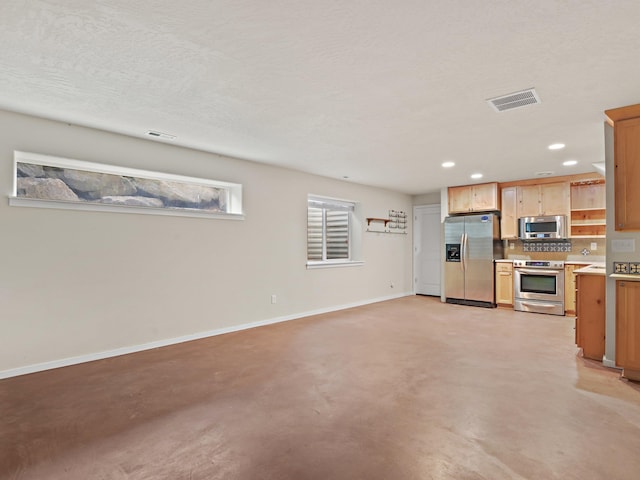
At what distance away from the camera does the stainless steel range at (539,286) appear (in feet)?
19.0

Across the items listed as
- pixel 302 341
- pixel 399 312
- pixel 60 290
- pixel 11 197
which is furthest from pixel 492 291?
pixel 11 197

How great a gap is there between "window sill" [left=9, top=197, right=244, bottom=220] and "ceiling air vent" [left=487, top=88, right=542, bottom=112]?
334cm

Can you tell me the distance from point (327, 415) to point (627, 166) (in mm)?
3353

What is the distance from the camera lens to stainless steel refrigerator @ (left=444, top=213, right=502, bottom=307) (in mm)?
6539

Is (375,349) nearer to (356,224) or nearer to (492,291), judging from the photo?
(356,224)

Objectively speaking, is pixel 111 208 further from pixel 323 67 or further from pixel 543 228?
pixel 543 228

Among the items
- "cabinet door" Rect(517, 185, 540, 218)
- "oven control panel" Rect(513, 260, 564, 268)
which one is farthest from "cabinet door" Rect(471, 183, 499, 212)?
"oven control panel" Rect(513, 260, 564, 268)

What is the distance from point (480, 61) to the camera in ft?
7.50

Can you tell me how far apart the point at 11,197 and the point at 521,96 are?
181 inches

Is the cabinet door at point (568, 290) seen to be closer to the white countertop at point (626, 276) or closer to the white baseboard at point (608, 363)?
the white baseboard at point (608, 363)

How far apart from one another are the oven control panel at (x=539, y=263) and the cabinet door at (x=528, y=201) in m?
0.87

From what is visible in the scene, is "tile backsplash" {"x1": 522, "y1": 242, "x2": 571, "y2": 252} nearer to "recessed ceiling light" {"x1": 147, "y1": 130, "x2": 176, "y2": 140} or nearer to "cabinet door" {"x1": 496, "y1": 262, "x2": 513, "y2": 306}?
"cabinet door" {"x1": 496, "y1": 262, "x2": 513, "y2": 306}

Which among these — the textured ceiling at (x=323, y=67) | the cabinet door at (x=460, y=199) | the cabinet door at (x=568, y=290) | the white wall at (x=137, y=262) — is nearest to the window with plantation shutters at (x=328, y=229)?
the white wall at (x=137, y=262)

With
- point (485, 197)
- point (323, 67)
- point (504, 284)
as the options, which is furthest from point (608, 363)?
point (485, 197)
